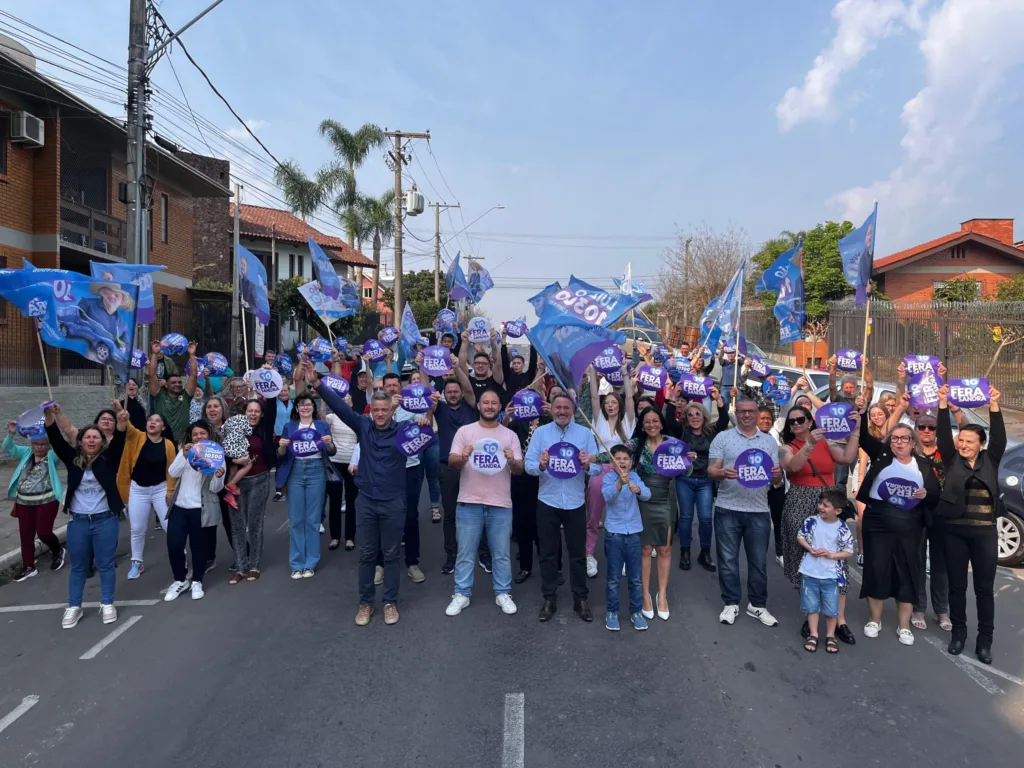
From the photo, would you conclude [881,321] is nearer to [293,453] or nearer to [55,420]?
[293,453]

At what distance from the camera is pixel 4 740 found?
3.88 m

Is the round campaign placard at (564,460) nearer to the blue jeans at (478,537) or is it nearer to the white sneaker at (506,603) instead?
the blue jeans at (478,537)

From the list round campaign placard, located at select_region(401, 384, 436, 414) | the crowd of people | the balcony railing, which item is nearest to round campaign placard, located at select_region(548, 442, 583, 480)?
A: the crowd of people

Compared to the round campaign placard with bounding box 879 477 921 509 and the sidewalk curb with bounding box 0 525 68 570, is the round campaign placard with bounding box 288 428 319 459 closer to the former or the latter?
the sidewalk curb with bounding box 0 525 68 570

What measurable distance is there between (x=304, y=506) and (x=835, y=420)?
4665 mm

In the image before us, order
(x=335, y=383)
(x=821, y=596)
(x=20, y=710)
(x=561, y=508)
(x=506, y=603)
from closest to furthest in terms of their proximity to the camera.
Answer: (x=20, y=710), (x=821, y=596), (x=561, y=508), (x=506, y=603), (x=335, y=383)

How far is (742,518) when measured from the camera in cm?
546

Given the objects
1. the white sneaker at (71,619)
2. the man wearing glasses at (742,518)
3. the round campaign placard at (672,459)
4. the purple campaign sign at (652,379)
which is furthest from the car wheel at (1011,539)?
the white sneaker at (71,619)

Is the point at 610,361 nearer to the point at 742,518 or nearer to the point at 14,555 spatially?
the point at 742,518

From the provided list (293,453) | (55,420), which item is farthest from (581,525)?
(55,420)

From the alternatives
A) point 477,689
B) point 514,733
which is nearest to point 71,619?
point 477,689

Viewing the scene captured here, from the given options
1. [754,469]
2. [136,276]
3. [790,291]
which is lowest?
[754,469]

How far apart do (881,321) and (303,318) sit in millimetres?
19572

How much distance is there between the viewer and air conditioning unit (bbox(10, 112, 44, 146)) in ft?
48.4
